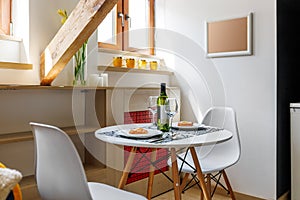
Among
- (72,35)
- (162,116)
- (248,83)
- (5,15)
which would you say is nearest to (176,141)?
(162,116)

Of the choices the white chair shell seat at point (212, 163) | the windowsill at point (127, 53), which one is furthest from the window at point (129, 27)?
the white chair shell seat at point (212, 163)

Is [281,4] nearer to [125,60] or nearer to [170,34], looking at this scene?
[170,34]

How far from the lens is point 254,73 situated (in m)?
2.78

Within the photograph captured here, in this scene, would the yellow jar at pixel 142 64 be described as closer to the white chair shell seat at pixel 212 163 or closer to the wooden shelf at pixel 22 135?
the wooden shelf at pixel 22 135

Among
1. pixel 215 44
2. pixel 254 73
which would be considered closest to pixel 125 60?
pixel 215 44

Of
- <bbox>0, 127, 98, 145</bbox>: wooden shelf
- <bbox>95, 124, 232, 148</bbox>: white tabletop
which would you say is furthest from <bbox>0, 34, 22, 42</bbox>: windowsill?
<bbox>95, 124, 232, 148</bbox>: white tabletop

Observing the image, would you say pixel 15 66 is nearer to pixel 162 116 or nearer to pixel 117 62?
pixel 117 62

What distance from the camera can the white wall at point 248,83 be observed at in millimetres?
2680

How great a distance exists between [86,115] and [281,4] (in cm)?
197

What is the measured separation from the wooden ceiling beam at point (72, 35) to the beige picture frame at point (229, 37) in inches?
54.4

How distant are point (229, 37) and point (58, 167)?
2.15 m

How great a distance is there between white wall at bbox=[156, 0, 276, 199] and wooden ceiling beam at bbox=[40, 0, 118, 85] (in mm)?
1414

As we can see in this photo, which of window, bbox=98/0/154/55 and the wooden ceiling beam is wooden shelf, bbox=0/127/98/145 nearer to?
the wooden ceiling beam

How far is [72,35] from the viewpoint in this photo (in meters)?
2.08
